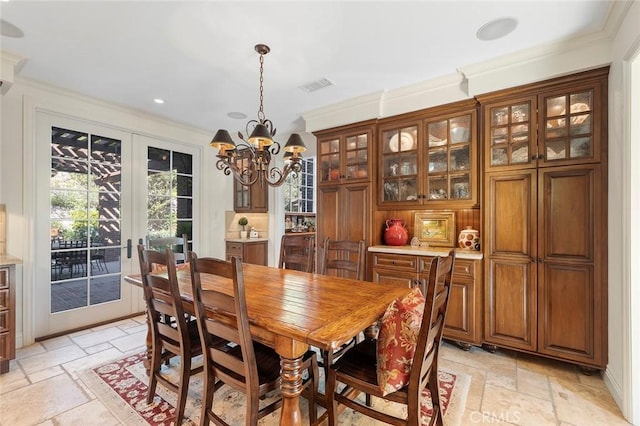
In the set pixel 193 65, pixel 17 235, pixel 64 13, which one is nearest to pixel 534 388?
pixel 193 65

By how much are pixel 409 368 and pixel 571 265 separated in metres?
2.00

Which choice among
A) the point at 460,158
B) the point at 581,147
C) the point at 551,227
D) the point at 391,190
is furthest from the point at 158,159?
the point at 581,147

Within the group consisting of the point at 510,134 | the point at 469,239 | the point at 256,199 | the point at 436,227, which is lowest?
the point at 469,239

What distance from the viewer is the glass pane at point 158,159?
415 cm

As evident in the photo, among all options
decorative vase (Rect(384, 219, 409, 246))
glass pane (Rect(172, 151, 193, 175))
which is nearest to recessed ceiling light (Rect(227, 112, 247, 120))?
glass pane (Rect(172, 151, 193, 175))

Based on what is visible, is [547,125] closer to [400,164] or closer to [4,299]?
[400,164]

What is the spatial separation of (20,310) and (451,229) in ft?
15.3

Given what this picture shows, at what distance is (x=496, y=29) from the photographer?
2.25 m

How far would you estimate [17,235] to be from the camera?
9.88ft

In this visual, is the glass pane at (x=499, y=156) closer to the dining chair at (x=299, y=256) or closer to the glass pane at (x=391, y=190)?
the glass pane at (x=391, y=190)

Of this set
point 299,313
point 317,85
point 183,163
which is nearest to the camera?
point 299,313

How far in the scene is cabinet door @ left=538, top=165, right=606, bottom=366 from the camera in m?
2.37

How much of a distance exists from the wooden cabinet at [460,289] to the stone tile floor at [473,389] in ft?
0.65

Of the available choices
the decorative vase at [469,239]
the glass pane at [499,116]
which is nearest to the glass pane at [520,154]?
the glass pane at [499,116]
